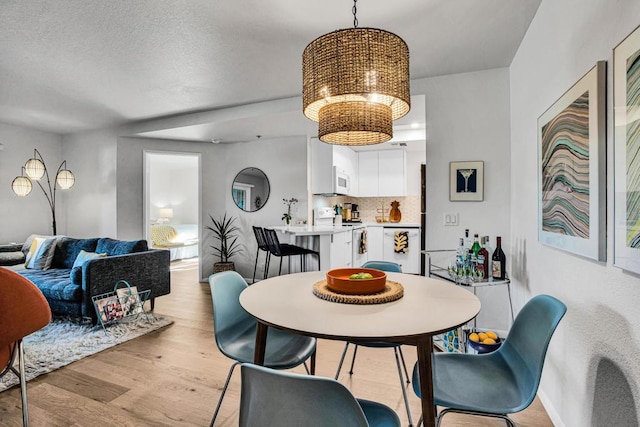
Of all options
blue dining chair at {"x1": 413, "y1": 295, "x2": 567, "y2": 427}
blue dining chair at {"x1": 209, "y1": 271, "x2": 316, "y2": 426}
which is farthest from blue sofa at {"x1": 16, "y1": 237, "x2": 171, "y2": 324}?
blue dining chair at {"x1": 413, "y1": 295, "x2": 567, "y2": 427}

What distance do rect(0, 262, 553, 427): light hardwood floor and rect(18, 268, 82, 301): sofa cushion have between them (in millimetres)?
772

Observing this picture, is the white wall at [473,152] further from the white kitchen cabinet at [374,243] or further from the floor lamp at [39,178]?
the floor lamp at [39,178]

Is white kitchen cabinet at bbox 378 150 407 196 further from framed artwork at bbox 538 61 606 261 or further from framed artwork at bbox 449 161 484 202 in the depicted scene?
framed artwork at bbox 538 61 606 261

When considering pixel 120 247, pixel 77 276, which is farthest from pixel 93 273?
pixel 120 247

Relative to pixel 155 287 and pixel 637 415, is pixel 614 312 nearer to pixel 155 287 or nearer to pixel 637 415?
pixel 637 415

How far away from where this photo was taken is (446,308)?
1.39 meters

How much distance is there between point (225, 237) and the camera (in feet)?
18.1

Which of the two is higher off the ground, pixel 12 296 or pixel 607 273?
pixel 607 273

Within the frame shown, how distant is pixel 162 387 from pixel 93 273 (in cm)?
155

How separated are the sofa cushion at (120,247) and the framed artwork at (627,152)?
411cm

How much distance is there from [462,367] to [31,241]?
5517 mm

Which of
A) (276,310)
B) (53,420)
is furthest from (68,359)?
(276,310)

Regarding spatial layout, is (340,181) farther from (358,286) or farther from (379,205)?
(358,286)

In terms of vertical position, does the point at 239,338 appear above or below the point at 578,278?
below
